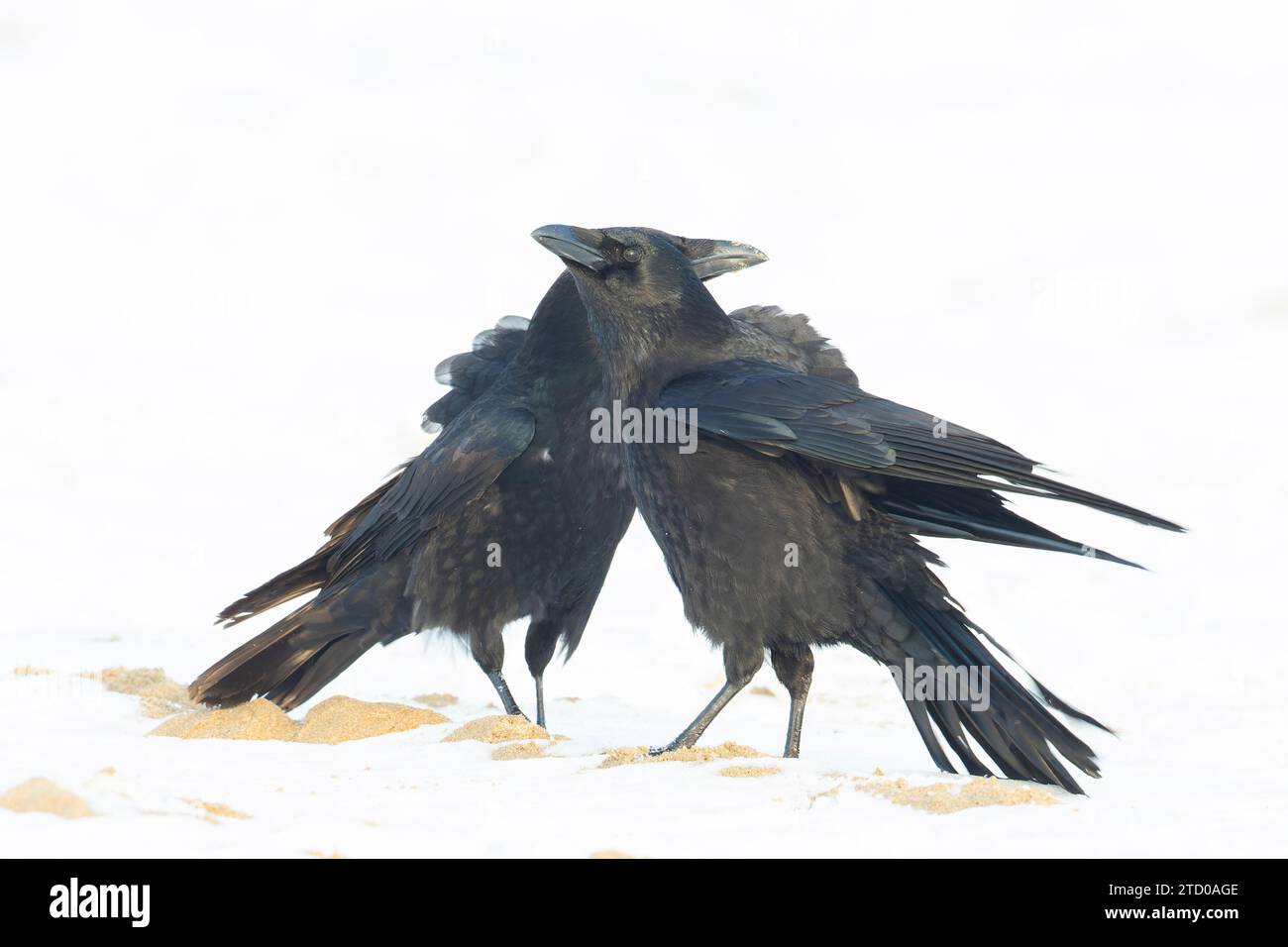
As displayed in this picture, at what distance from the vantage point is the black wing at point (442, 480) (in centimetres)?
658

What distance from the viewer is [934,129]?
25703mm

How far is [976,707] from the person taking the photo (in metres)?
5.02

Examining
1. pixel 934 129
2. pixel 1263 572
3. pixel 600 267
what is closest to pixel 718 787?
pixel 600 267

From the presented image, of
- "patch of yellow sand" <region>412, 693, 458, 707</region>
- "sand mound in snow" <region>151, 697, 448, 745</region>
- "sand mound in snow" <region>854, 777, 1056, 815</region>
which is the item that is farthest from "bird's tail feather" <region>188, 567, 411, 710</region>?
"sand mound in snow" <region>854, 777, 1056, 815</region>

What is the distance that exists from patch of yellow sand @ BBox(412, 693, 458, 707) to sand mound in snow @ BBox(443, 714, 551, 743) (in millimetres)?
1751

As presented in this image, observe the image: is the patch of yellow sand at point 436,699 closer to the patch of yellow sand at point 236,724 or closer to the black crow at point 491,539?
the black crow at point 491,539

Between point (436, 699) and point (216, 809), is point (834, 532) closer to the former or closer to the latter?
point (216, 809)

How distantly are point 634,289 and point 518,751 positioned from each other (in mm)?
1845

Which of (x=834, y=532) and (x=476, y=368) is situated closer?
(x=834, y=532)

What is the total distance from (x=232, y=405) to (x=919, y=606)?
10.8 meters

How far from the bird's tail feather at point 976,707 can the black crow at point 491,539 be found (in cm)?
184

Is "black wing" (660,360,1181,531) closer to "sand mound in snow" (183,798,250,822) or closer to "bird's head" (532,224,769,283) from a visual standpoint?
"bird's head" (532,224,769,283)

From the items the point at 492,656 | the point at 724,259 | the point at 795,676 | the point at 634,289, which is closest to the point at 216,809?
the point at 795,676
